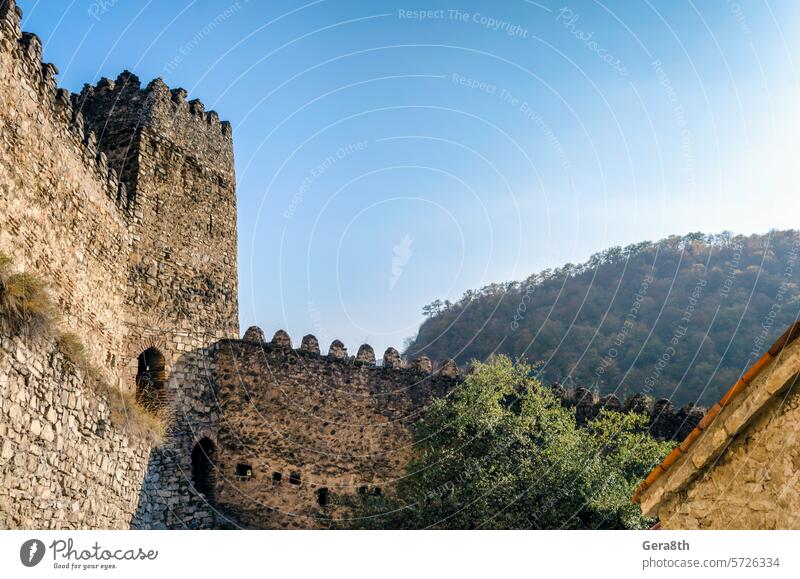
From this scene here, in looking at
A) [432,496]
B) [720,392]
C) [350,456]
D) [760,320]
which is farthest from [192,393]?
[760,320]

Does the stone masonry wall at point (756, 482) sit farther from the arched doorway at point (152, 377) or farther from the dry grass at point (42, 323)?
the arched doorway at point (152, 377)

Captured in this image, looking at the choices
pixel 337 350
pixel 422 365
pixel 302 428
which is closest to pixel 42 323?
pixel 302 428

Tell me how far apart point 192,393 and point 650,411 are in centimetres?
1230

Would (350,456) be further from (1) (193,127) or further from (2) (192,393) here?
(1) (193,127)

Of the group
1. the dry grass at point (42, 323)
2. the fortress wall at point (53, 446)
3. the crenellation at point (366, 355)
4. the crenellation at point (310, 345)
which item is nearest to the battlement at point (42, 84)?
the dry grass at point (42, 323)

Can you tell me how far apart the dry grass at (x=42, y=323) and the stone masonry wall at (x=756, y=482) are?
7.32 meters

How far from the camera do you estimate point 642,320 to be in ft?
118

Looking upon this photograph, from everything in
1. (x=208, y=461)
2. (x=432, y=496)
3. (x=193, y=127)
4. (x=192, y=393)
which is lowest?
(x=432, y=496)

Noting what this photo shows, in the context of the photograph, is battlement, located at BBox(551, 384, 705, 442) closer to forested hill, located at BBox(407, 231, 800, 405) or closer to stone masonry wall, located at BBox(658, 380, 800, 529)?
forested hill, located at BBox(407, 231, 800, 405)

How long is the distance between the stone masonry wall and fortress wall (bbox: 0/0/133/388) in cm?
845

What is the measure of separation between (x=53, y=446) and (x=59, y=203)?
3.97m

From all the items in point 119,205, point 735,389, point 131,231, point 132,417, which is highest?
point 119,205

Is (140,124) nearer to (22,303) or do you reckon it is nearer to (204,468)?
(204,468)

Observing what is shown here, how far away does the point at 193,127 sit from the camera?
17797 mm
